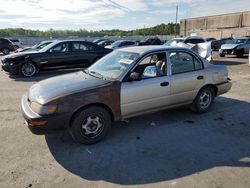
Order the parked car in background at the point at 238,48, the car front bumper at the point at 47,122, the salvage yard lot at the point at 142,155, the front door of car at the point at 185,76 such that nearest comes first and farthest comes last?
the salvage yard lot at the point at 142,155, the car front bumper at the point at 47,122, the front door of car at the point at 185,76, the parked car in background at the point at 238,48

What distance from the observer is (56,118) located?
3961 mm

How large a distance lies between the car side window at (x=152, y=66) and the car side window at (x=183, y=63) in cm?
21

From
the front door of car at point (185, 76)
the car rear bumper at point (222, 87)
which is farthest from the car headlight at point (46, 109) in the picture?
the car rear bumper at point (222, 87)

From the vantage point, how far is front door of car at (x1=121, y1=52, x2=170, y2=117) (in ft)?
15.0

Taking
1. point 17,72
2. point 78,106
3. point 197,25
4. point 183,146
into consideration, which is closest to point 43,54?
point 17,72

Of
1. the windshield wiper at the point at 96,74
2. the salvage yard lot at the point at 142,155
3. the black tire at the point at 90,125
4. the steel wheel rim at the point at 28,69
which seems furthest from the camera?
the steel wheel rim at the point at 28,69

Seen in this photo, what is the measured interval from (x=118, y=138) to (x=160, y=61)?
180cm

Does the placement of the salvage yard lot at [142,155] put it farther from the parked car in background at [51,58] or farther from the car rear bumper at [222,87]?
the parked car in background at [51,58]

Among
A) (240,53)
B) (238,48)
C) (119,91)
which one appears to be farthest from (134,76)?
(240,53)

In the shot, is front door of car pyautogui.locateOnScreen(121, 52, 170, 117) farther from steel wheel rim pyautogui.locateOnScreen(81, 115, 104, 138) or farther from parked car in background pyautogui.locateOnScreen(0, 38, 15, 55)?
parked car in background pyautogui.locateOnScreen(0, 38, 15, 55)

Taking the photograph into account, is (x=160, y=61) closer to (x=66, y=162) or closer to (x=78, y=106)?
(x=78, y=106)

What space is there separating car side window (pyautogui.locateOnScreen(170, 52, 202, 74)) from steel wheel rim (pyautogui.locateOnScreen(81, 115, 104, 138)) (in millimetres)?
1867

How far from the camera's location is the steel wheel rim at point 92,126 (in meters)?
4.30

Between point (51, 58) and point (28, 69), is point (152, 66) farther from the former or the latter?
point (28, 69)
